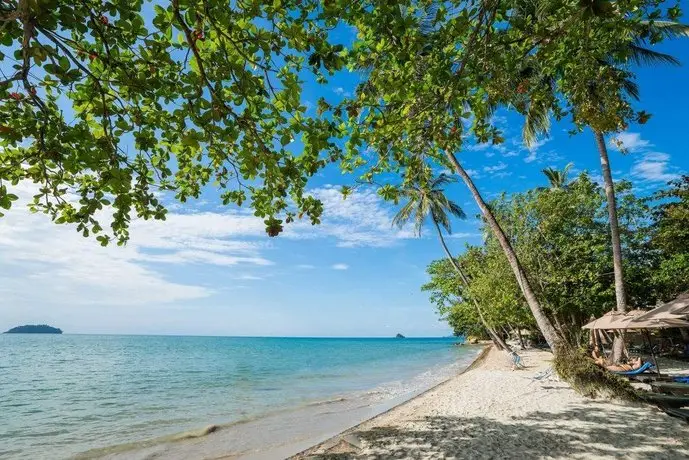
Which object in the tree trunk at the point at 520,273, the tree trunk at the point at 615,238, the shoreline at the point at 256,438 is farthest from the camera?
the tree trunk at the point at 615,238

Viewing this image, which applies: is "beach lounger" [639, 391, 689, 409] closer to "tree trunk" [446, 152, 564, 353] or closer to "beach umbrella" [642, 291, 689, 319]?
"tree trunk" [446, 152, 564, 353]

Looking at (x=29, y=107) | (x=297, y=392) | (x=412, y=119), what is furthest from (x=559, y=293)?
(x=29, y=107)

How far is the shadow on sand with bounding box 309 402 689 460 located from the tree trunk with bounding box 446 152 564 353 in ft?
7.51

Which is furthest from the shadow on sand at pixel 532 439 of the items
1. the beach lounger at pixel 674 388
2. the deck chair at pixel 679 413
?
the beach lounger at pixel 674 388

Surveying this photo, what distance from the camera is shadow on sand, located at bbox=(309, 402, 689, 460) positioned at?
Result: 574cm

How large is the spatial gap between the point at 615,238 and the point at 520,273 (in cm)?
473

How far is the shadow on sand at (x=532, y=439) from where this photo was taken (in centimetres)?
574

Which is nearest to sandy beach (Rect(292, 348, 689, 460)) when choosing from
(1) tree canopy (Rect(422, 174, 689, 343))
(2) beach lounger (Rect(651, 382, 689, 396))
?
(2) beach lounger (Rect(651, 382, 689, 396))

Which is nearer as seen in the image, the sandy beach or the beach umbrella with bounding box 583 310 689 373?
the sandy beach

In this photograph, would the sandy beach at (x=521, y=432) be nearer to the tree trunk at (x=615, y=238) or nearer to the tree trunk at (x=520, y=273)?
the tree trunk at (x=520, y=273)

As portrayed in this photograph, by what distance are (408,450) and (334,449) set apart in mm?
1418

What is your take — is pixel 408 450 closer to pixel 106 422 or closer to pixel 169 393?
pixel 106 422

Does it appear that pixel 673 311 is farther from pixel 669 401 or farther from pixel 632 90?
pixel 632 90

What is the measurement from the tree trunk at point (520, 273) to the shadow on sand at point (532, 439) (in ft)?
7.51
